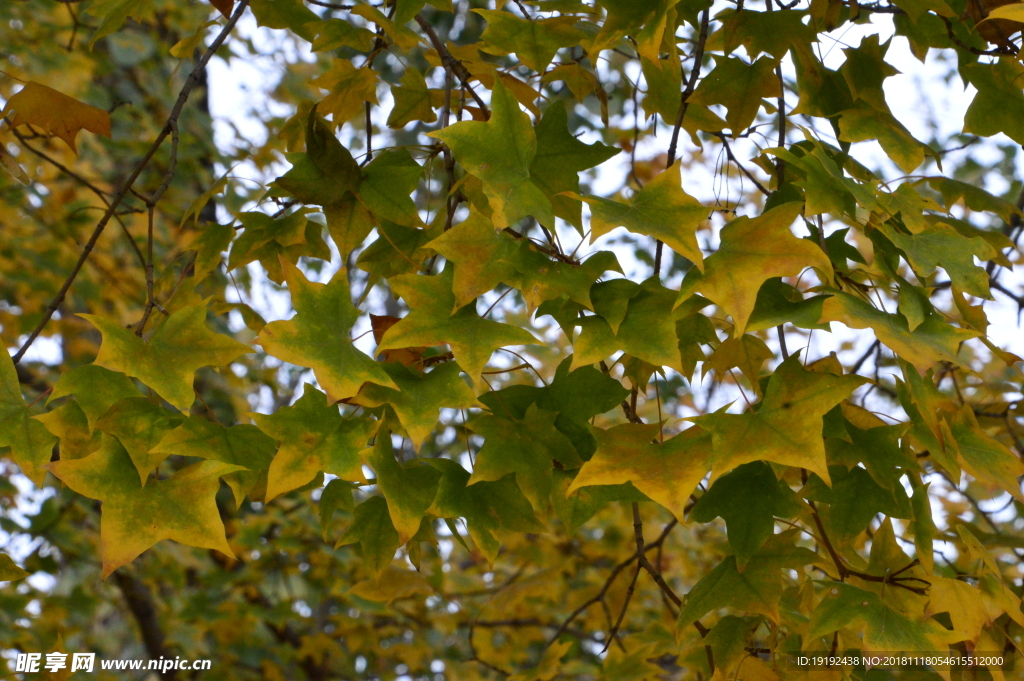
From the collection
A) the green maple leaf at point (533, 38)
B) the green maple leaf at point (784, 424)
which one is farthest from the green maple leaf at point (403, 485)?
the green maple leaf at point (533, 38)

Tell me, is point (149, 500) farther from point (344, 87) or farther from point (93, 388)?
point (344, 87)

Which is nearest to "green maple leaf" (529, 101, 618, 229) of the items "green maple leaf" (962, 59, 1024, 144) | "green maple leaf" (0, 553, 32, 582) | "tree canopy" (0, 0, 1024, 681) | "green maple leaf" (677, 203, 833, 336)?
"tree canopy" (0, 0, 1024, 681)

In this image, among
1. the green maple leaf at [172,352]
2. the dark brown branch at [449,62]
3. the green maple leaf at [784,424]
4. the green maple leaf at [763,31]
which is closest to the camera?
the green maple leaf at [784,424]

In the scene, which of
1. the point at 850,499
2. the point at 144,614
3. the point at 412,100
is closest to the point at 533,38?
the point at 412,100

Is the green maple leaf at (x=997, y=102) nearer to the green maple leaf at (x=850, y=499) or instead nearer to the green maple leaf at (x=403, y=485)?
the green maple leaf at (x=850, y=499)

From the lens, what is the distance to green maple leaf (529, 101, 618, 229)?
3.27 feet

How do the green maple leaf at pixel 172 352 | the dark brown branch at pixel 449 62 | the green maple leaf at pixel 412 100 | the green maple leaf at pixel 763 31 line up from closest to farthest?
1. the green maple leaf at pixel 172 352
2. the green maple leaf at pixel 763 31
3. the dark brown branch at pixel 449 62
4. the green maple leaf at pixel 412 100

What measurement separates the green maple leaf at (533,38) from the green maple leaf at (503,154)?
269mm

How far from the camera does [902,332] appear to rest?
80 cm

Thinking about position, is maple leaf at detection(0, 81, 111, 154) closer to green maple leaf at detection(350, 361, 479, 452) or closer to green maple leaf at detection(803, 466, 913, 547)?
green maple leaf at detection(350, 361, 479, 452)

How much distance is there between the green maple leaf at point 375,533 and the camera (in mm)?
1014

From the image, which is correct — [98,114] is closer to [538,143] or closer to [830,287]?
[538,143]

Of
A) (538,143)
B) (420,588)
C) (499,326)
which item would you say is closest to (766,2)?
(538,143)

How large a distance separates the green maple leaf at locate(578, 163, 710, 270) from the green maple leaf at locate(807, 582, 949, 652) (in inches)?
18.8
